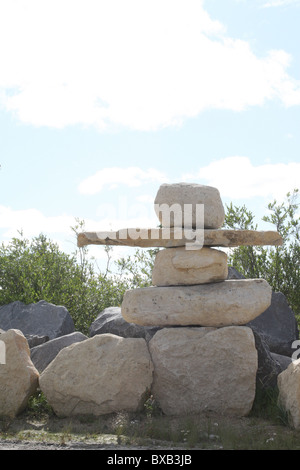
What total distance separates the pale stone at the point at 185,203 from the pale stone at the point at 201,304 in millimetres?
878

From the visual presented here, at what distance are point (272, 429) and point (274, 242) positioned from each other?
8.08 feet

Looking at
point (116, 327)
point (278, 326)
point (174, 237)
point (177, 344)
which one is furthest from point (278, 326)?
point (174, 237)

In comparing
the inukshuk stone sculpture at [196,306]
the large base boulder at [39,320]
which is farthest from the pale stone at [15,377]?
the large base boulder at [39,320]

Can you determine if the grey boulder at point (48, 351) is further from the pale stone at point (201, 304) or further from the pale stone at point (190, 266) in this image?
the pale stone at point (190, 266)

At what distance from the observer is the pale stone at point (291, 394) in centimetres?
656

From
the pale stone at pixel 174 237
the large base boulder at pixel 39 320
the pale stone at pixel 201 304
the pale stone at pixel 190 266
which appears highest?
the pale stone at pixel 174 237

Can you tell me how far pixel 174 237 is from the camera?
757cm

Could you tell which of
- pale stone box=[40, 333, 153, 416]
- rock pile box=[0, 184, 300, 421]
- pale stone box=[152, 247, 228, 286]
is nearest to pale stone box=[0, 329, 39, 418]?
rock pile box=[0, 184, 300, 421]

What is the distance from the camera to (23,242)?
13289 mm

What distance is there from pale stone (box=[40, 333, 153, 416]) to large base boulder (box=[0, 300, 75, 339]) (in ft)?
8.93

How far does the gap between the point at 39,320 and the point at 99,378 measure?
11.5 feet

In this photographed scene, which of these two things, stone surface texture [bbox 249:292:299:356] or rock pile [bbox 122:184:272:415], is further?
stone surface texture [bbox 249:292:299:356]

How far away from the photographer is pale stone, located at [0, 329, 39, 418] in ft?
24.3

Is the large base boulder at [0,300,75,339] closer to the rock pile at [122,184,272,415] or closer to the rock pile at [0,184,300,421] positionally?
the rock pile at [0,184,300,421]
